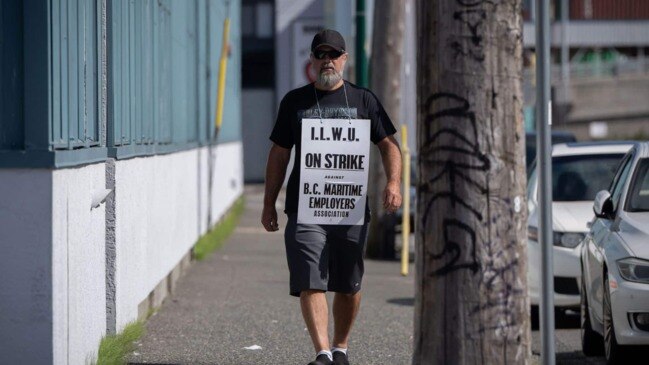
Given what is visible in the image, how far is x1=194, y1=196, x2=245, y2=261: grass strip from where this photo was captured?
1796cm

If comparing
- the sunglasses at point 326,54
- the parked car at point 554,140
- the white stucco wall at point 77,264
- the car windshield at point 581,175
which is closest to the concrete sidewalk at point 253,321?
the white stucco wall at point 77,264

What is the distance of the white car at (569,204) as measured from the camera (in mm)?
12008

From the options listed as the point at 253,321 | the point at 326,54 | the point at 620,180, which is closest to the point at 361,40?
the point at 253,321

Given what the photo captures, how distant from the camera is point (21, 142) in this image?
688 cm

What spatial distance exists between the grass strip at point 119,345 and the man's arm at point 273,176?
116cm

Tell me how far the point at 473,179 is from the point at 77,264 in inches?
84.5

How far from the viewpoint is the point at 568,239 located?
12164mm

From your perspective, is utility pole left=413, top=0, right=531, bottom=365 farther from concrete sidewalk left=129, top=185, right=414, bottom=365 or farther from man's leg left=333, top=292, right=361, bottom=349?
concrete sidewalk left=129, top=185, right=414, bottom=365

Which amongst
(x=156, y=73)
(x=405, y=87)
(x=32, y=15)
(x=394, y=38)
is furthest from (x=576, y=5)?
(x=32, y=15)

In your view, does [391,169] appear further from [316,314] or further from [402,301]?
[402,301]

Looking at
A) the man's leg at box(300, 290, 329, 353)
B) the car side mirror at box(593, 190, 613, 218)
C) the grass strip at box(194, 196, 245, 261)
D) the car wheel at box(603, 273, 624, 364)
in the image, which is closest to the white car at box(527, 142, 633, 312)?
the car side mirror at box(593, 190, 613, 218)

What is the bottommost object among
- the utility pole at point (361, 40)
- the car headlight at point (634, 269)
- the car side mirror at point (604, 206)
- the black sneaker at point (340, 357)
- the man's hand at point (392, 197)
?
the black sneaker at point (340, 357)

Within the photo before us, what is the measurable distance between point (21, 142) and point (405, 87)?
3588 cm

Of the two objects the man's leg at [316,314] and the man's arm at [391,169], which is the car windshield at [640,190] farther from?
the man's leg at [316,314]
